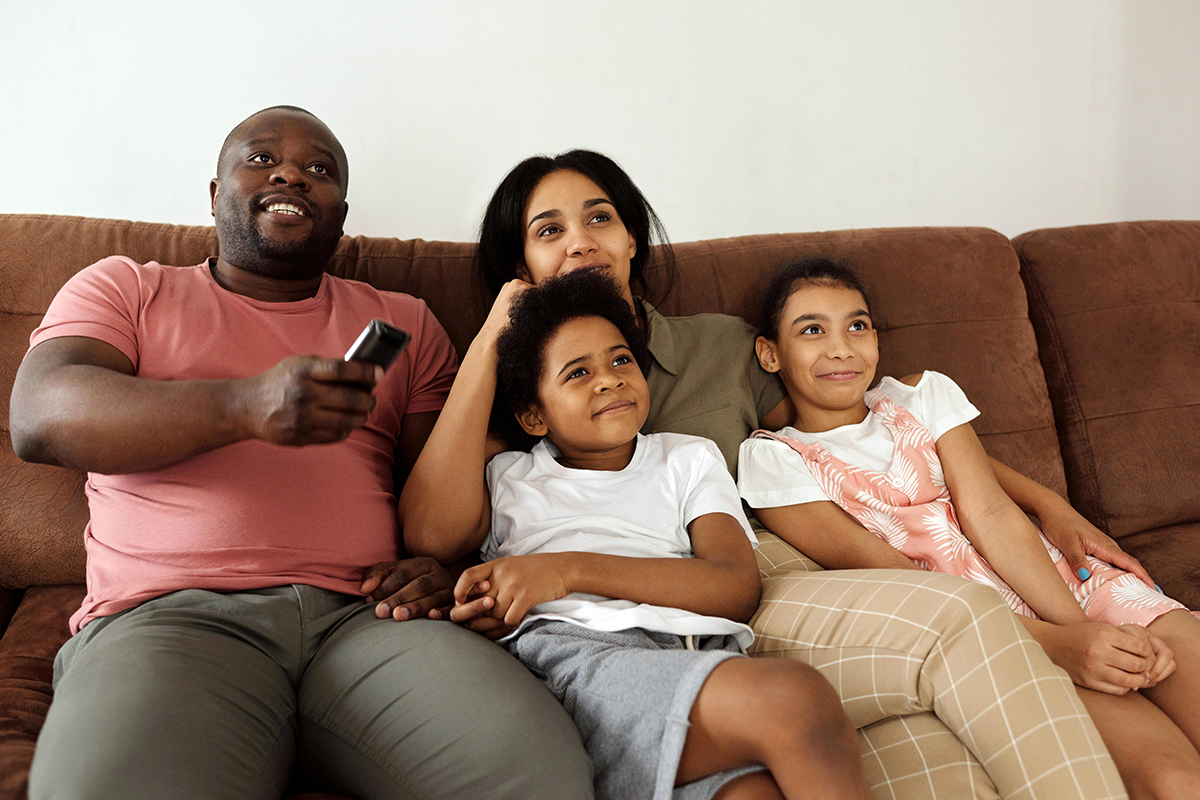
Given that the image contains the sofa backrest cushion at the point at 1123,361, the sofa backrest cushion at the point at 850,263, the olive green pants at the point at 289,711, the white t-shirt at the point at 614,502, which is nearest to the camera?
the olive green pants at the point at 289,711

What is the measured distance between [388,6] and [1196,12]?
7.72 ft

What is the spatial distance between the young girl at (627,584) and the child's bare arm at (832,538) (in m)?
0.16

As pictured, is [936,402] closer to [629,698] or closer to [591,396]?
[591,396]

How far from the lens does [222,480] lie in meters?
1.14

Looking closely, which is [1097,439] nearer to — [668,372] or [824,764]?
[668,372]

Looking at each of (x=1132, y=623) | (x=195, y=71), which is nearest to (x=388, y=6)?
(x=195, y=71)

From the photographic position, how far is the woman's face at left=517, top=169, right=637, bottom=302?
1486 mm

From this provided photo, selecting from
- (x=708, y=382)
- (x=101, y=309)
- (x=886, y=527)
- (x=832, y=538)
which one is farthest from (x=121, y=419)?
(x=886, y=527)

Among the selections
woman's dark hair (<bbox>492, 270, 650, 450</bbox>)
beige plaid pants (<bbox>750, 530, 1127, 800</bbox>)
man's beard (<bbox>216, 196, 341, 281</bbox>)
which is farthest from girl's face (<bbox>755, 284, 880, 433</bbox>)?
man's beard (<bbox>216, 196, 341, 281</bbox>)

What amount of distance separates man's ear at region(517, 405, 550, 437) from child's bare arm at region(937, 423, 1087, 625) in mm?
726

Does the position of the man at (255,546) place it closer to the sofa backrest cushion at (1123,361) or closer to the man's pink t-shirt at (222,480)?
the man's pink t-shirt at (222,480)

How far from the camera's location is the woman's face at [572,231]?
1.49m

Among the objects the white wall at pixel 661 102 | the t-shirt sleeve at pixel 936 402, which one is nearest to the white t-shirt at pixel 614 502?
the t-shirt sleeve at pixel 936 402

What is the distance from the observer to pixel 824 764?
2.71 ft
